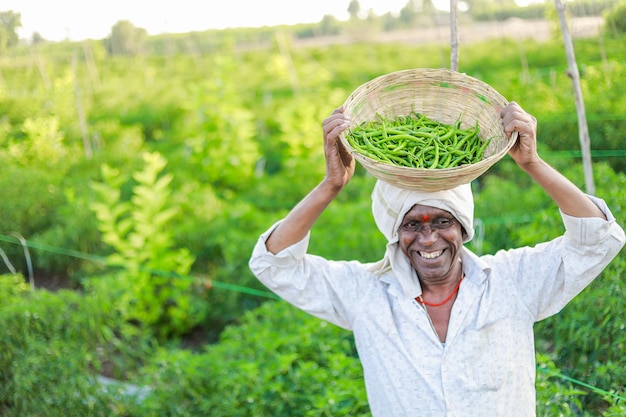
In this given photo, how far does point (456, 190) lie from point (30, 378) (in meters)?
2.63

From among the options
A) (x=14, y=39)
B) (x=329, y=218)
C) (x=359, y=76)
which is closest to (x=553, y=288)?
(x=329, y=218)

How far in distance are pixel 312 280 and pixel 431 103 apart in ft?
2.38

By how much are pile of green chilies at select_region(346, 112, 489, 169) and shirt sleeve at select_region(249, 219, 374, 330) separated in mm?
381

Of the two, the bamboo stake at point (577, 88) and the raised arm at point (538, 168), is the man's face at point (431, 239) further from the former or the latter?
the bamboo stake at point (577, 88)

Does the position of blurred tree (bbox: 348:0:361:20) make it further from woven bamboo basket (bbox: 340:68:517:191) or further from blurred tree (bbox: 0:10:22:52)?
woven bamboo basket (bbox: 340:68:517:191)

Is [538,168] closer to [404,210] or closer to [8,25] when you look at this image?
[404,210]

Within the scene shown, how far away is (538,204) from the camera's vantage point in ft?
16.3

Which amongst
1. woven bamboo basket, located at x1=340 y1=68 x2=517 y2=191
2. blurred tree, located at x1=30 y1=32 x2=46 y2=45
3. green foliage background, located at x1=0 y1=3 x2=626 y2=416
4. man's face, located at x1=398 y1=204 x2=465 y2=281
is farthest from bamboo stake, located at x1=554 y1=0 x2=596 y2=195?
blurred tree, located at x1=30 y1=32 x2=46 y2=45

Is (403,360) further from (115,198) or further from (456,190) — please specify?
(115,198)

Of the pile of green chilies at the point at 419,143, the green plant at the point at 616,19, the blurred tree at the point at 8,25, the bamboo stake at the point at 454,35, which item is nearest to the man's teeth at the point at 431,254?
the pile of green chilies at the point at 419,143

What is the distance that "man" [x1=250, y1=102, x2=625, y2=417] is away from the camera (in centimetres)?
197

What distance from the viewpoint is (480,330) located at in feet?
6.68

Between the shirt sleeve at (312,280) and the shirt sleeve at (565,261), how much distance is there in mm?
463


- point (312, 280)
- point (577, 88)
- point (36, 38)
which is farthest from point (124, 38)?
point (312, 280)
